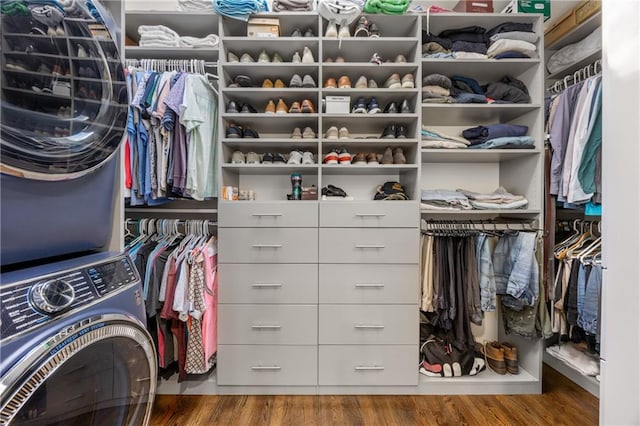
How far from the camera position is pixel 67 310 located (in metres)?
0.58

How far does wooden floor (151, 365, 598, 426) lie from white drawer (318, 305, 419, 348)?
33 centimetres

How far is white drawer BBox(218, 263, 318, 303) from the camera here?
174 centimetres

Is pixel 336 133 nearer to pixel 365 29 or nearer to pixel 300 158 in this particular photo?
pixel 300 158

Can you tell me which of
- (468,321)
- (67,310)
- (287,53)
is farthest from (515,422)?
(287,53)

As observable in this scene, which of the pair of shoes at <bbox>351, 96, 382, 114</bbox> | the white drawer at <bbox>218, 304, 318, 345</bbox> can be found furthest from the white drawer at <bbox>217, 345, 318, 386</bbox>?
the pair of shoes at <bbox>351, 96, 382, 114</bbox>

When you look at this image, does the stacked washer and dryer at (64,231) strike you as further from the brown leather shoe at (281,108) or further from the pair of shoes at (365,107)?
the pair of shoes at (365,107)

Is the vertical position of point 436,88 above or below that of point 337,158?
above

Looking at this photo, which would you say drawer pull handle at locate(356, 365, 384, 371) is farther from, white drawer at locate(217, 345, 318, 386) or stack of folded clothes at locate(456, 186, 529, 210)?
stack of folded clothes at locate(456, 186, 529, 210)

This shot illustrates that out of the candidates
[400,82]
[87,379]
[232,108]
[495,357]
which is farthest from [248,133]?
[495,357]

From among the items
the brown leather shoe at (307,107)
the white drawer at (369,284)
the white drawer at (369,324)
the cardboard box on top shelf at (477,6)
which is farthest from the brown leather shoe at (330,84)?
the white drawer at (369,324)

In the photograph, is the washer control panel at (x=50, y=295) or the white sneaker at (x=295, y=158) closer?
the washer control panel at (x=50, y=295)

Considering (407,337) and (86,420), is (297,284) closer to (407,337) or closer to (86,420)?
(407,337)

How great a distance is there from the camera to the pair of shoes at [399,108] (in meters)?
1.84

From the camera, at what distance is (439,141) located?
186 centimetres
